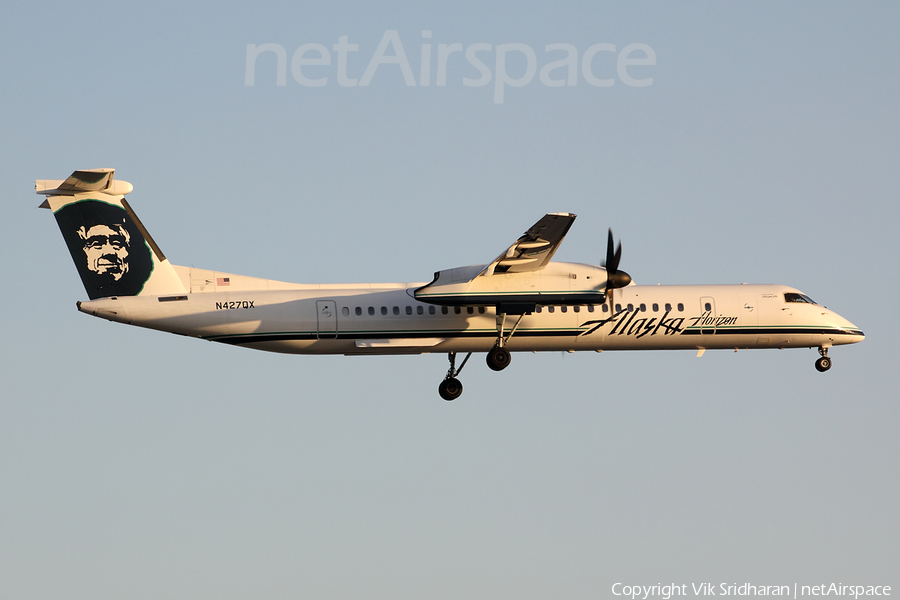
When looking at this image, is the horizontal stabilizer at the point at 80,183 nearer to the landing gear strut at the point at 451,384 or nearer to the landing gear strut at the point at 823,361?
the landing gear strut at the point at 451,384

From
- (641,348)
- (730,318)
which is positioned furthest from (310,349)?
(730,318)

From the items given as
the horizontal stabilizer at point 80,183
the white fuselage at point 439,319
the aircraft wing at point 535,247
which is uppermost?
the horizontal stabilizer at point 80,183

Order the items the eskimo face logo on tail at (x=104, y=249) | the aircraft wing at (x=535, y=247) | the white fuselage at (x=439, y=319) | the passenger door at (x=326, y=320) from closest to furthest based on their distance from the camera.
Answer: the aircraft wing at (x=535, y=247), the eskimo face logo on tail at (x=104, y=249), the white fuselage at (x=439, y=319), the passenger door at (x=326, y=320)

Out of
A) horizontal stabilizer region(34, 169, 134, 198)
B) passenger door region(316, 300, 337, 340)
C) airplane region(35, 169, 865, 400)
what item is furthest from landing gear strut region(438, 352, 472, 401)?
horizontal stabilizer region(34, 169, 134, 198)

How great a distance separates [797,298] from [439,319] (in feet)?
35.9

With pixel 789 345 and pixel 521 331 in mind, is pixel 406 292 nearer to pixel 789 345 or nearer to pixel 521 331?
pixel 521 331

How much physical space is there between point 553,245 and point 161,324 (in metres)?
10.2

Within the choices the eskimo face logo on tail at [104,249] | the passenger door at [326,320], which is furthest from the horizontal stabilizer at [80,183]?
the passenger door at [326,320]

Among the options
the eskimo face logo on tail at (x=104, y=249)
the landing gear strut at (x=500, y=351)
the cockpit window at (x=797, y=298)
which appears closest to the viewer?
the eskimo face logo on tail at (x=104, y=249)

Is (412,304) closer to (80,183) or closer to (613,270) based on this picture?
(613,270)

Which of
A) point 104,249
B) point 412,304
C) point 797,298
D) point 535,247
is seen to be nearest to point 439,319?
point 412,304

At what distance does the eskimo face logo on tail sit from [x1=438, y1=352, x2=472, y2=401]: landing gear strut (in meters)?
8.69

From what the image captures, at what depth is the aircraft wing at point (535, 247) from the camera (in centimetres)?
2722

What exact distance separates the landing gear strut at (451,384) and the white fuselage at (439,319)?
1.01 meters
